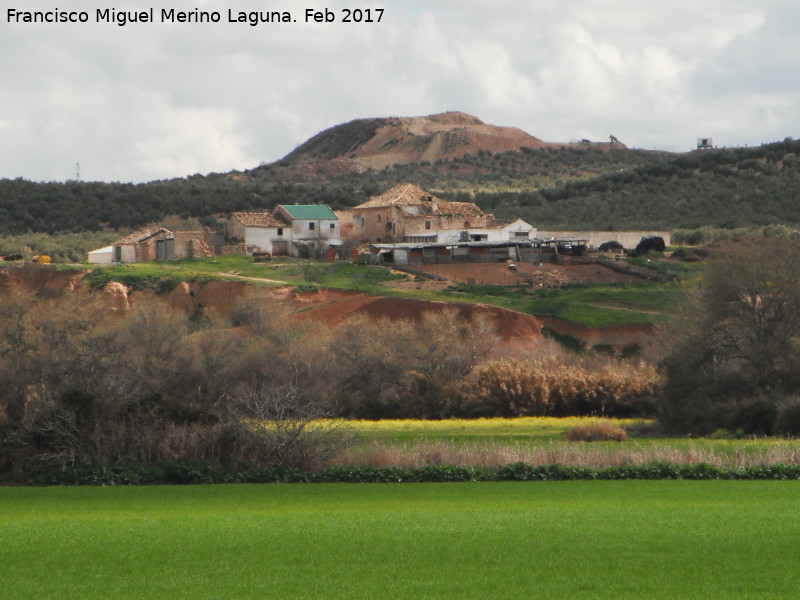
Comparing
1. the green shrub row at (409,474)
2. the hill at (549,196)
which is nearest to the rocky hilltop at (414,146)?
the hill at (549,196)

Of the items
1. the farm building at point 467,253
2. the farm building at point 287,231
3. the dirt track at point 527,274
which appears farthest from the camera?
the farm building at point 287,231

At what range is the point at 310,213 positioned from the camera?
89.9 metres

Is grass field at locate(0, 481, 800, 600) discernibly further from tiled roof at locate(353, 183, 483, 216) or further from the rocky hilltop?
the rocky hilltop

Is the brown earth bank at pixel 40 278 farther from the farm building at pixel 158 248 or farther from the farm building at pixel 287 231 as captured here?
the farm building at pixel 287 231

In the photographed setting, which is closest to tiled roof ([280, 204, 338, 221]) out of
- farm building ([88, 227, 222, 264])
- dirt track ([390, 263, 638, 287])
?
farm building ([88, 227, 222, 264])

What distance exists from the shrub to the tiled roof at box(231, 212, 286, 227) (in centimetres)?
4642

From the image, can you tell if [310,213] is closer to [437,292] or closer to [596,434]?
[437,292]

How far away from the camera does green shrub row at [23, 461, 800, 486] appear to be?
3228cm

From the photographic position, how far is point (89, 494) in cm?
3097

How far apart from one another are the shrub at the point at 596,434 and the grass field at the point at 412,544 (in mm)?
12956

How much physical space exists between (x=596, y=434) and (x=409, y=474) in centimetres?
1287

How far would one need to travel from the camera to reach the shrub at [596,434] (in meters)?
43.2

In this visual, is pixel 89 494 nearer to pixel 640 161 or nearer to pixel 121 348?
pixel 121 348

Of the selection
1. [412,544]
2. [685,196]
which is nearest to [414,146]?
[685,196]
